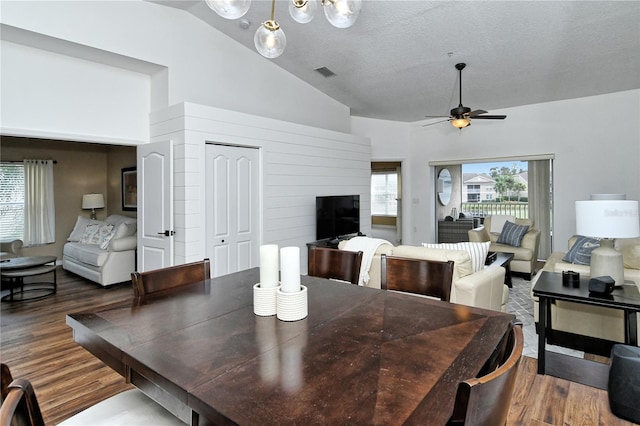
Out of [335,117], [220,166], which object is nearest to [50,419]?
[220,166]

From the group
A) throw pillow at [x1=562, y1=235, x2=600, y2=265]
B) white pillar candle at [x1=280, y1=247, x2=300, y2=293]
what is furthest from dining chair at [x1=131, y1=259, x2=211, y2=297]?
throw pillow at [x1=562, y1=235, x2=600, y2=265]

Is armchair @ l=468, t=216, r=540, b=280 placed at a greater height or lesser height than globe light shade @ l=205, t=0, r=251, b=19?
lesser

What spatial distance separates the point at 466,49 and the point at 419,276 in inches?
148

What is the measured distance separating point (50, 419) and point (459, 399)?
8.37 ft

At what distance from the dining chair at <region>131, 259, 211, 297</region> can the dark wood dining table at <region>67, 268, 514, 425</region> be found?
118 mm

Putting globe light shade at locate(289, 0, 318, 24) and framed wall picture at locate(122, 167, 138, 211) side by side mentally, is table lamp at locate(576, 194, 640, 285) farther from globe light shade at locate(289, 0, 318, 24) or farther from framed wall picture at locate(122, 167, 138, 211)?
framed wall picture at locate(122, 167, 138, 211)

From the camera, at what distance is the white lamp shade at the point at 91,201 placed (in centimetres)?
705

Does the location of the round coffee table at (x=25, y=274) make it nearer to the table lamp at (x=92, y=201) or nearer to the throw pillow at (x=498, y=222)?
the table lamp at (x=92, y=201)

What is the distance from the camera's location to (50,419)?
2.11 meters

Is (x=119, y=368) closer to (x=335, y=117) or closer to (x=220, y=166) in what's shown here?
(x=220, y=166)

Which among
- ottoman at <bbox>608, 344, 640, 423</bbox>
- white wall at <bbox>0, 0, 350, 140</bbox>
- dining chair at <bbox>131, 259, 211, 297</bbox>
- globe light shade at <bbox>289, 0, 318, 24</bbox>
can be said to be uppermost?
white wall at <bbox>0, 0, 350, 140</bbox>

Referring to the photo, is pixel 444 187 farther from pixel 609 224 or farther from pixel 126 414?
pixel 126 414

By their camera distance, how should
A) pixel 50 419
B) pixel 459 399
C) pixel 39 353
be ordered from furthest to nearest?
pixel 39 353
pixel 50 419
pixel 459 399

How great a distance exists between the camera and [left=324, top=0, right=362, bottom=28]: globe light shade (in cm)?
193
